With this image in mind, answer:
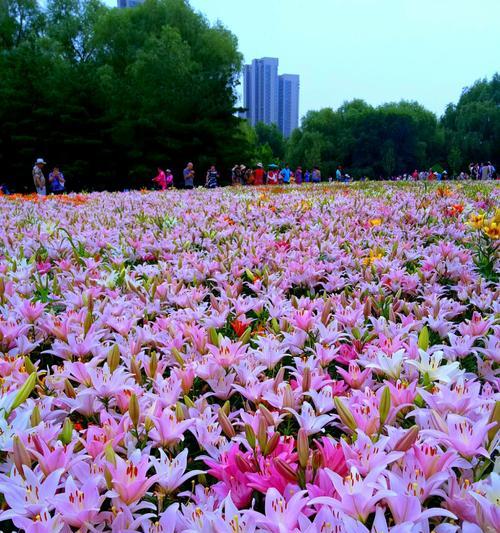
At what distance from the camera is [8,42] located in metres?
40.3

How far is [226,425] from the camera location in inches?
58.1

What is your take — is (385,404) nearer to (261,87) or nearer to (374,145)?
(374,145)

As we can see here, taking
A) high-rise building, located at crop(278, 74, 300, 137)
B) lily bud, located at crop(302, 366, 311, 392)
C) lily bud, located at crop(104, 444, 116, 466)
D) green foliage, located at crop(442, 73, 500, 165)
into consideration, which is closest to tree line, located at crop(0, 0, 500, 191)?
lily bud, located at crop(302, 366, 311, 392)

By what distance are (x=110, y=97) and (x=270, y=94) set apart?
108714mm

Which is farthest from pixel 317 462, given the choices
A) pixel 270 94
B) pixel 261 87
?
pixel 270 94

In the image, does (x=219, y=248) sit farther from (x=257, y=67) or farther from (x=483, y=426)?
(x=257, y=67)

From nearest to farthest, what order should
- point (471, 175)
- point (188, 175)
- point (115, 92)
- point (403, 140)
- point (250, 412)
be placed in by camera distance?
point (250, 412) → point (188, 175) → point (115, 92) → point (471, 175) → point (403, 140)

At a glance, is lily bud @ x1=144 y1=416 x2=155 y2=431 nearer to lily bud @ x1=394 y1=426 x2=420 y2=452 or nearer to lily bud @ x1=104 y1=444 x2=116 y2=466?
lily bud @ x1=104 y1=444 x2=116 y2=466

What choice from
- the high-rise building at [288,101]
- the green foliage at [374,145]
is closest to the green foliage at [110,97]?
the green foliage at [374,145]

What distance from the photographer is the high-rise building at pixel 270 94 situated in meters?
133

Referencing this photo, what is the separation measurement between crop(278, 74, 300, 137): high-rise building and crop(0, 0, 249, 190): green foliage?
108 m

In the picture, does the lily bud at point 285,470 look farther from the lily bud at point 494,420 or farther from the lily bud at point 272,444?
the lily bud at point 494,420

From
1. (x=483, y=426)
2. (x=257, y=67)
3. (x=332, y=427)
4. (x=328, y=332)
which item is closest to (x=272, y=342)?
(x=328, y=332)

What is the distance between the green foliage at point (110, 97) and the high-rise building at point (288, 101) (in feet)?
355
